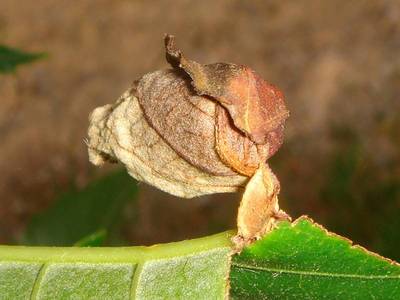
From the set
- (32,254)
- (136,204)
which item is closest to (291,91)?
(136,204)

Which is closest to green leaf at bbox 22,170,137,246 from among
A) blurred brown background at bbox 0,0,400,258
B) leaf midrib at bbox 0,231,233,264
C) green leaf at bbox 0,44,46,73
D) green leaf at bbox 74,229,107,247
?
green leaf at bbox 0,44,46,73

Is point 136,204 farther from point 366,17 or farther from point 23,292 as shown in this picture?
point 23,292

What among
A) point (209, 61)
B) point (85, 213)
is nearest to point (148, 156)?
point (85, 213)

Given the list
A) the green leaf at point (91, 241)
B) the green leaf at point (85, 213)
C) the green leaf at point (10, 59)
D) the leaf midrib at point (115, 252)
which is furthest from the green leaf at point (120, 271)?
the green leaf at point (85, 213)

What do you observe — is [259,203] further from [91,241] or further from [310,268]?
[91,241]

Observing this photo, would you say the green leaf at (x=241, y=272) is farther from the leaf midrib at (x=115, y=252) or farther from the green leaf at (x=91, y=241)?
the green leaf at (x=91, y=241)

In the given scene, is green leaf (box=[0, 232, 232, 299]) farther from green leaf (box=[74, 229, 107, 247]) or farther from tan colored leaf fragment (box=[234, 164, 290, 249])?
green leaf (box=[74, 229, 107, 247])
